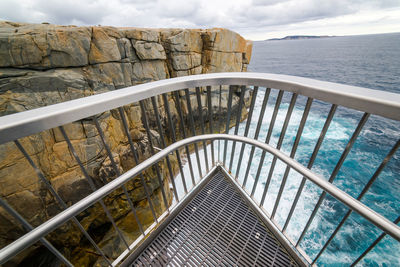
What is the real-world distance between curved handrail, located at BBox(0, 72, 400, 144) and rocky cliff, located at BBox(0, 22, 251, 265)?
815 centimetres

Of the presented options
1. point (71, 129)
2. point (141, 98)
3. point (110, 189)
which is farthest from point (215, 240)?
point (71, 129)

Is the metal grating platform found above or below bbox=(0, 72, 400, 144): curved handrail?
below

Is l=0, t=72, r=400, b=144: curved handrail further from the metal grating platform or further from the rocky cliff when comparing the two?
the rocky cliff

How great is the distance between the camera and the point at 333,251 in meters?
7.71

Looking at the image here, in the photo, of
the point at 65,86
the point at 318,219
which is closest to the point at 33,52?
the point at 65,86

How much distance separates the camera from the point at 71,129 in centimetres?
773

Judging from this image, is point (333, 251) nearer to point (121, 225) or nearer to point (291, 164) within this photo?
point (291, 164)

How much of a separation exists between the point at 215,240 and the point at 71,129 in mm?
8678

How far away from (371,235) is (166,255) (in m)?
11.5

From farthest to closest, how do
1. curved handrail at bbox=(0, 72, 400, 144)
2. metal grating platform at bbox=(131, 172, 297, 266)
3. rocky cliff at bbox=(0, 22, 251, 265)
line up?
rocky cliff at bbox=(0, 22, 251, 265) < metal grating platform at bbox=(131, 172, 297, 266) < curved handrail at bbox=(0, 72, 400, 144)

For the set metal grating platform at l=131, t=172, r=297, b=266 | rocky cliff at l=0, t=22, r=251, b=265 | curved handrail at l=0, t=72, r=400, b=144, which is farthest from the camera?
rocky cliff at l=0, t=22, r=251, b=265

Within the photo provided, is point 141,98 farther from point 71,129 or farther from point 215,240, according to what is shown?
point 71,129

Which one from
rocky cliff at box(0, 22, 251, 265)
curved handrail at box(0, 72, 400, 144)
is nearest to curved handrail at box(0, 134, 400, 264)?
curved handrail at box(0, 72, 400, 144)

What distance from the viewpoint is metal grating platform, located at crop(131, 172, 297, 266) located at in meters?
1.73
